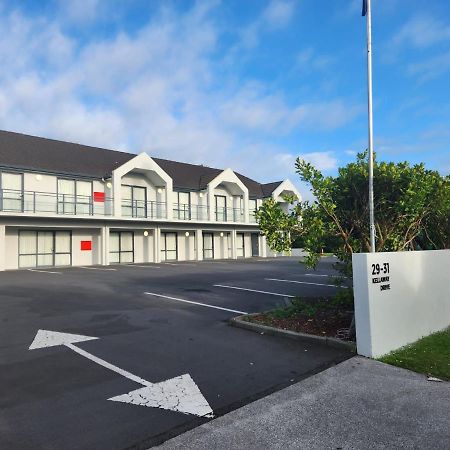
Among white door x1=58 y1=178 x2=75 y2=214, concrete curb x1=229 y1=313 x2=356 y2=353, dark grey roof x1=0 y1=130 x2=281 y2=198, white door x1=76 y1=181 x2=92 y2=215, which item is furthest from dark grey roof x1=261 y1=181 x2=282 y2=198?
concrete curb x1=229 y1=313 x2=356 y2=353

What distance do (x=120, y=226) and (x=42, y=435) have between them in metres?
24.1

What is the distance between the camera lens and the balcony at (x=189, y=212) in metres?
31.7

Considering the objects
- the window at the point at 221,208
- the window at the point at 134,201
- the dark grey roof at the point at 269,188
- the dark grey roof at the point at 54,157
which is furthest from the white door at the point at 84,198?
the dark grey roof at the point at 269,188

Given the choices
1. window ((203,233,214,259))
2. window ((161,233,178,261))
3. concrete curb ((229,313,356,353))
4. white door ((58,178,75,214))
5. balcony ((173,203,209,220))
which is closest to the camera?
concrete curb ((229,313,356,353))

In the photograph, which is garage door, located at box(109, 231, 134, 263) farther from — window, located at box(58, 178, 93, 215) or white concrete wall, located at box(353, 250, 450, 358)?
white concrete wall, located at box(353, 250, 450, 358)

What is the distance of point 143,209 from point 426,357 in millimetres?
25246

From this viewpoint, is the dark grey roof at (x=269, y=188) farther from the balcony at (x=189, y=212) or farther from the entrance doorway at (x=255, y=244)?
the balcony at (x=189, y=212)

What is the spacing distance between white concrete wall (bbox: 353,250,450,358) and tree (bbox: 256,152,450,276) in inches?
35.4

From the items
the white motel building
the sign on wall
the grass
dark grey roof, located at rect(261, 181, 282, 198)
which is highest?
dark grey roof, located at rect(261, 181, 282, 198)

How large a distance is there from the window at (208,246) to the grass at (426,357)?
27842 mm

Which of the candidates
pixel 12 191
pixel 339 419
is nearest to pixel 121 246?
pixel 12 191

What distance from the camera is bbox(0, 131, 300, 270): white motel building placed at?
23.3 meters

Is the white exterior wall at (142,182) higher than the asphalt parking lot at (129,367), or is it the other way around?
the white exterior wall at (142,182)

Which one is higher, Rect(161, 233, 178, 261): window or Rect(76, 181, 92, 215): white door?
Rect(76, 181, 92, 215): white door
